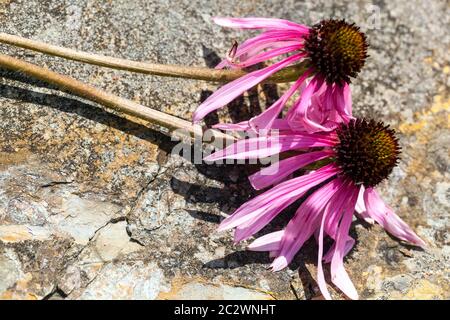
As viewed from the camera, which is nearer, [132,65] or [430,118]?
[132,65]

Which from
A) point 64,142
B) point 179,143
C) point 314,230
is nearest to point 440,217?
point 314,230

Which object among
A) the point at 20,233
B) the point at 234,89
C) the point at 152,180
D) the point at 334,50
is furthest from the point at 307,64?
the point at 20,233

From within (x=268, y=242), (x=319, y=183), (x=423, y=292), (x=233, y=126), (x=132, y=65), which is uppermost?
(x=132, y=65)

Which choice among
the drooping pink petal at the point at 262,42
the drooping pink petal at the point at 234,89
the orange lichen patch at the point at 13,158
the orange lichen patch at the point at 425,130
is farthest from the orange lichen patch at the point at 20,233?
the orange lichen patch at the point at 425,130

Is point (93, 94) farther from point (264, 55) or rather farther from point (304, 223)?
point (304, 223)

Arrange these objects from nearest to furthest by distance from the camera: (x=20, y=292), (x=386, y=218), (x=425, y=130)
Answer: (x=20, y=292) < (x=386, y=218) < (x=425, y=130)

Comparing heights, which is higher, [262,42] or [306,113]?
[262,42]

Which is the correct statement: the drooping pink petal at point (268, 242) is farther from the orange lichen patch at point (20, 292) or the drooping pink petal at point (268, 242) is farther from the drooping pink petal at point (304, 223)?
the orange lichen patch at point (20, 292)

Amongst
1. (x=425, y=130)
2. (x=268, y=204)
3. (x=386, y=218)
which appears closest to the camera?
(x=268, y=204)
